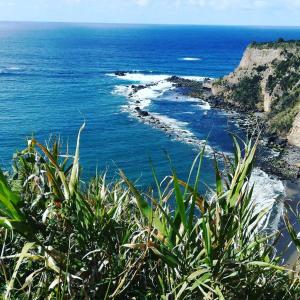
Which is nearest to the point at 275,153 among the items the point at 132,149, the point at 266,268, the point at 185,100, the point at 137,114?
the point at 132,149

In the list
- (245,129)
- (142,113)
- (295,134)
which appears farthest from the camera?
(142,113)

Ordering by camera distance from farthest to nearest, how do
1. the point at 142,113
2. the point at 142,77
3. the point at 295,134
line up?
the point at 142,77 < the point at 142,113 < the point at 295,134

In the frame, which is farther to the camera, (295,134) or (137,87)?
(137,87)

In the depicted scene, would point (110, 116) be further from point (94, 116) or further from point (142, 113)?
point (142, 113)

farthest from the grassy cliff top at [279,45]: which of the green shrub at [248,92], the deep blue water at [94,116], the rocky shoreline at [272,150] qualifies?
the deep blue water at [94,116]

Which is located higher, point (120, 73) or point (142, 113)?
point (142, 113)

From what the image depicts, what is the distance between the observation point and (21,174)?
5695 mm

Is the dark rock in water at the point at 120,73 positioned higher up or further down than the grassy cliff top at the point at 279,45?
further down

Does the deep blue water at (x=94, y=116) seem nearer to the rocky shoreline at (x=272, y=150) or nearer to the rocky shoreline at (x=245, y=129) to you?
the rocky shoreline at (x=245, y=129)

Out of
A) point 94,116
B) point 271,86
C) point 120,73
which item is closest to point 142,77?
point 120,73

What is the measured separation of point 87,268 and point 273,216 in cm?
3523

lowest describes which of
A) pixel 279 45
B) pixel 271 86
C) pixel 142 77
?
pixel 142 77

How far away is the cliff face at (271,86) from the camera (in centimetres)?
6312

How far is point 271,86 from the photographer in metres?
76.9
